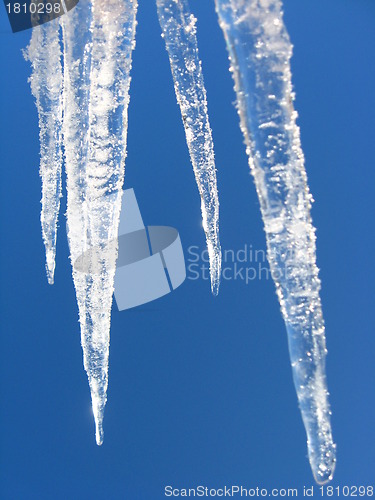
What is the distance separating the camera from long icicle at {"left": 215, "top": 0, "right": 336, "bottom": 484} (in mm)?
746

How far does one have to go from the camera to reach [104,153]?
1.12 metres

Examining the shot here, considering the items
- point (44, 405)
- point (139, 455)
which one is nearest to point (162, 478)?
point (139, 455)

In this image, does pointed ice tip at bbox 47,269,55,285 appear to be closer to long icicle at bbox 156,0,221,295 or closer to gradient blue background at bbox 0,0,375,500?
gradient blue background at bbox 0,0,375,500

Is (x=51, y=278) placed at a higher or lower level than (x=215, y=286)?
higher

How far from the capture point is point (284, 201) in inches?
31.9

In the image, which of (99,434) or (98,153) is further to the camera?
(99,434)

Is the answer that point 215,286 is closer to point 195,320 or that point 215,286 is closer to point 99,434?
point 195,320

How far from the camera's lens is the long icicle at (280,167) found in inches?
29.4

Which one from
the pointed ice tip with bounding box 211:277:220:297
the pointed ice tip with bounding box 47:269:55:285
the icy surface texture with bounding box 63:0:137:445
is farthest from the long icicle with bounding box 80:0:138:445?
the pointed ice tip with bounding box 211:277:220:297

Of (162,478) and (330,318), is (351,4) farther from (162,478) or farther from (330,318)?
(162,478)

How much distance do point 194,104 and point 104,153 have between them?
9.7 inches

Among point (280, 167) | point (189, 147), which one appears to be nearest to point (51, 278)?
point (189, 147)

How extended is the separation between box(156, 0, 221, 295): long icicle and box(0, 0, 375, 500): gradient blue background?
35 mm

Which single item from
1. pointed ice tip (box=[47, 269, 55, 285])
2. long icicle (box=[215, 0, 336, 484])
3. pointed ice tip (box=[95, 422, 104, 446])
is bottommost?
pointed ice tip (box=[95, 422, 104, 446])
